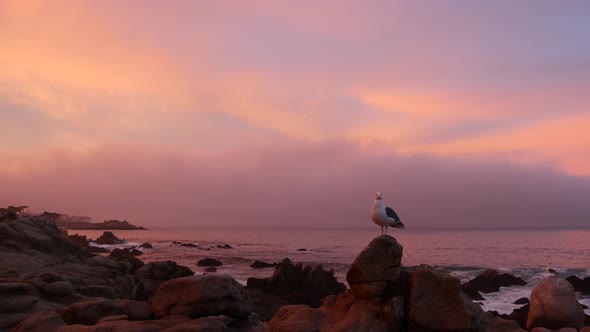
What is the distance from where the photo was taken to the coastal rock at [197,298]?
598 inches

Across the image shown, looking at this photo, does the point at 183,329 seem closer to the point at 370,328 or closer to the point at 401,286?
the point at 370,328

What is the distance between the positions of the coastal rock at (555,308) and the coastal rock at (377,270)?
40.4ft

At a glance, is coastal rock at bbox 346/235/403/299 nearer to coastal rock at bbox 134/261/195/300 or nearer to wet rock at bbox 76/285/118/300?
wet rock at bbox 76/285/118/300

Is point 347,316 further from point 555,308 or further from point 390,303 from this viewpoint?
point 555,308

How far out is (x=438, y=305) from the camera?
40.4ft

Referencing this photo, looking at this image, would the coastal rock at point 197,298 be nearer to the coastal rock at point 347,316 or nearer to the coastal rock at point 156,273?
the coastal rock at point 347,316

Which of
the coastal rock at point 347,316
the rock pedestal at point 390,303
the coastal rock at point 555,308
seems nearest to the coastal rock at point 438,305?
the rock pedestal at point 390,303

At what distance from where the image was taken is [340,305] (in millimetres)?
13766

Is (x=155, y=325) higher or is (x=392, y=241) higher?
(x=392, y=241)

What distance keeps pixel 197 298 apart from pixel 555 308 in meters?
16.4

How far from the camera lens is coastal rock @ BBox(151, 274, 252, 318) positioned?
15.2 meters

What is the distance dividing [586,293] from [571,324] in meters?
27.1

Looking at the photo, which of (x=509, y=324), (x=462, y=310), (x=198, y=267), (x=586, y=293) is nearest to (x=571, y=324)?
(x=509, y=324)

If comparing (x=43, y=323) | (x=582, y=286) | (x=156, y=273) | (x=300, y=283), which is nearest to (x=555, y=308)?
(x=43, y=323)
